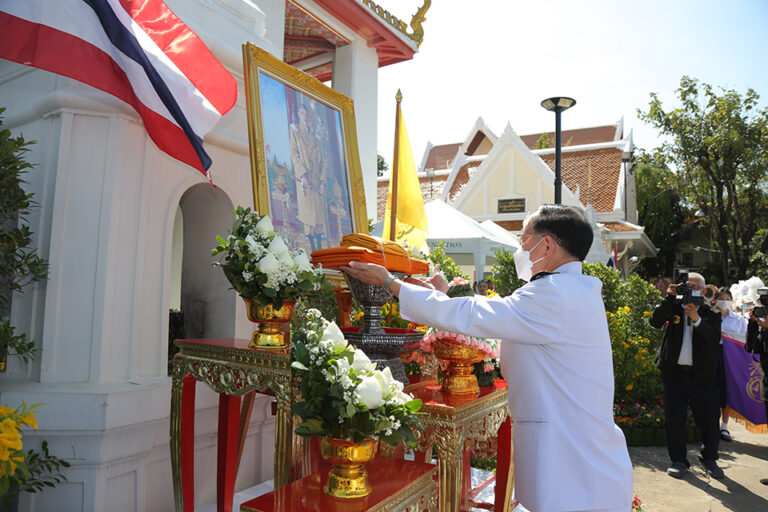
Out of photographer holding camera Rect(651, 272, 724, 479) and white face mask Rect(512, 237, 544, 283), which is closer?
white face mask Rect(512, 237, 544, 283)

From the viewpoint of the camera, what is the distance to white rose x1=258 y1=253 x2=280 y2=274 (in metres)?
2.44

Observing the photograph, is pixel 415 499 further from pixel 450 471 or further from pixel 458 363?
pixel 458 363

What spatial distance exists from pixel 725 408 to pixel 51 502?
6.94m

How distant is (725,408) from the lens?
6.17m

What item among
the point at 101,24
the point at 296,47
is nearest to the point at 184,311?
the point at 101,24

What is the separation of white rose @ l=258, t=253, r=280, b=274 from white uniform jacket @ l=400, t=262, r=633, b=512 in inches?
31.1

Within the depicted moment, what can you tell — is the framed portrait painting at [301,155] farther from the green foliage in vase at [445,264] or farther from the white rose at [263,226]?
the green foliage in vase at [445,264]

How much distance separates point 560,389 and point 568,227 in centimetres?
67

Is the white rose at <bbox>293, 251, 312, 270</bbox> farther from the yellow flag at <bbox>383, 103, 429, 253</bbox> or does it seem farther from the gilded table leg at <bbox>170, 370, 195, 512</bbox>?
the yellow flag at <bbox>383, 103, 429, 253</bbox>

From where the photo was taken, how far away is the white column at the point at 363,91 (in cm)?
631

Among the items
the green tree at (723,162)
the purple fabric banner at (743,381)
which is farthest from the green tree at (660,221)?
the purple fabric banner at (743,381)

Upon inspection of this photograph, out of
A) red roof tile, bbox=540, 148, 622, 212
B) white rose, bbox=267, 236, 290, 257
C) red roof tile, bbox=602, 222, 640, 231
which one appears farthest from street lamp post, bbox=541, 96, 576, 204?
red roof tile, bbox=540, 148, 622, 212

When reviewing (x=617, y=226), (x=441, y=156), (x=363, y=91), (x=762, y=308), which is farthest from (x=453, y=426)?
(x=441, y=156)

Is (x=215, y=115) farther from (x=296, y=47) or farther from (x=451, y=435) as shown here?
(x=296, y=47)
